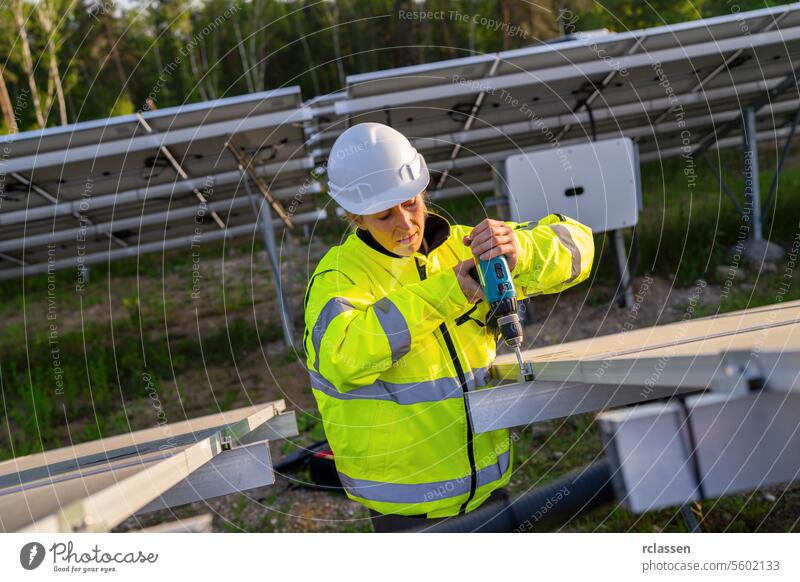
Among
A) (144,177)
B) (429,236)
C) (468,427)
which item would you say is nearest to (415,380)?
(468,427)

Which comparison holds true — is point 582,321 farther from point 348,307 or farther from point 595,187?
point 348,307

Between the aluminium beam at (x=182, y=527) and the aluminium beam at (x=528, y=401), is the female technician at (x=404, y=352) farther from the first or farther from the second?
the aluminium beam at (x=182, y=527)

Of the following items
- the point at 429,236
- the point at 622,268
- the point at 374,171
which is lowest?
the point at 622,268

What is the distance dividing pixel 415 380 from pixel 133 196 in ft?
19.1

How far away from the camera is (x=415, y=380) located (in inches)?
117

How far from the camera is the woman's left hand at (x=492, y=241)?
2600mm

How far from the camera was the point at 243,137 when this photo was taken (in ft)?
23.4

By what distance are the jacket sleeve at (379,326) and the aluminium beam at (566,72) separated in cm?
450

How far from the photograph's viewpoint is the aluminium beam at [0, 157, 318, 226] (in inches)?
309

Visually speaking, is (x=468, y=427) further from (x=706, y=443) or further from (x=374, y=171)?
(x=374, y=171)

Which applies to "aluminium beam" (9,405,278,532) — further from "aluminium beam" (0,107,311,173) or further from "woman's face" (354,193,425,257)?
"aluminium beam" (0,107,311,173)

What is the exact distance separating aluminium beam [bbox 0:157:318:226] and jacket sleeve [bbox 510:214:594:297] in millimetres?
5193

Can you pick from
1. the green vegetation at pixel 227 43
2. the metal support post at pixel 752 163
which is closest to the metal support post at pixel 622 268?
the metal support post at pixel 752 163
